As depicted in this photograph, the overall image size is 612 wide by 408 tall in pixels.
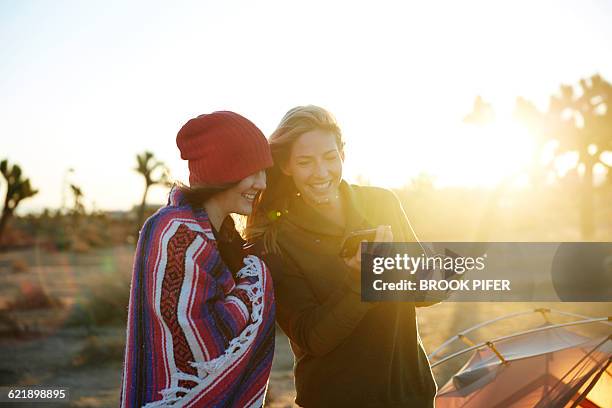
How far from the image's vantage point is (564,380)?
3.60 m

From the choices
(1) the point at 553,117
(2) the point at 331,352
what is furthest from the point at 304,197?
(1) the point at 553,117

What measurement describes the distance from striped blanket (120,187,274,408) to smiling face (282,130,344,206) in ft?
1.76

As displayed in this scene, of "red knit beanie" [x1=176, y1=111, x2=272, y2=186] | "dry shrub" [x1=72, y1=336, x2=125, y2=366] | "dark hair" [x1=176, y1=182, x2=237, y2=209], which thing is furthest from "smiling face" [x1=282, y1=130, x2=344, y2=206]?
"dry shrub" [x1=72, y1=336, x2=125, y2=366]

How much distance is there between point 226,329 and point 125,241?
90.7 ft

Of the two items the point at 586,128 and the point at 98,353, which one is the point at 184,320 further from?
the point at 586,128

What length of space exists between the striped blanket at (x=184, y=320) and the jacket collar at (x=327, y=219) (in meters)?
0.50

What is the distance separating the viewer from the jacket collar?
271 cm

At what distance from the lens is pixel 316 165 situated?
2639 mm

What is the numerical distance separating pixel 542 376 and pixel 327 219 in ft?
6.28

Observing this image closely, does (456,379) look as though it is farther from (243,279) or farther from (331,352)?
(243,279)

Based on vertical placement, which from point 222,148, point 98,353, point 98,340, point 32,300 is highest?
point 222,148

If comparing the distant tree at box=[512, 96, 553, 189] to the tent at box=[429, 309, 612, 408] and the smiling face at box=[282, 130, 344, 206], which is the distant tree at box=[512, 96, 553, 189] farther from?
Result: the smiling face at box=[282, 130, 344, 206]

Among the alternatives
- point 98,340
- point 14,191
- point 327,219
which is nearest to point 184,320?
point 327,219

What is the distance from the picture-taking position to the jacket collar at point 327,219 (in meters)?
2.71
